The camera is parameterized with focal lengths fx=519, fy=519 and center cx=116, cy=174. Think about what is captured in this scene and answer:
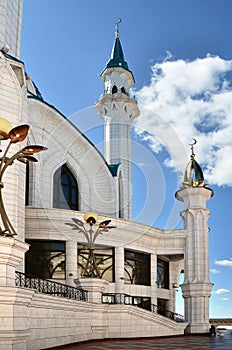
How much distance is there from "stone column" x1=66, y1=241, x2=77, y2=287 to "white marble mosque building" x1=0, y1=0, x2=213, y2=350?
0.04 m

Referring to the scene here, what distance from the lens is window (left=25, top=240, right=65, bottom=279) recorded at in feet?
75.1

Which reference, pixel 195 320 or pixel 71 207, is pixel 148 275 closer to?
pixel 195 320

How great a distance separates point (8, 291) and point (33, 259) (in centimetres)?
1264

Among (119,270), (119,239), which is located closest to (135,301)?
(119,270)

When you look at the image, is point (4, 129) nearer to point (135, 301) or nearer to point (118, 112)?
point (135, 301)

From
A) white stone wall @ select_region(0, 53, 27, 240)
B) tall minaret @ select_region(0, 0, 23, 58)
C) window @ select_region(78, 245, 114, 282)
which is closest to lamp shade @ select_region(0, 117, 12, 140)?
white stone wall @ select_region(0, 53, 27, 240)

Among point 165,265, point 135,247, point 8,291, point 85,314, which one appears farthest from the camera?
point 165,265

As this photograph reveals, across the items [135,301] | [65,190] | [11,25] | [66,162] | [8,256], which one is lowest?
[135,301]

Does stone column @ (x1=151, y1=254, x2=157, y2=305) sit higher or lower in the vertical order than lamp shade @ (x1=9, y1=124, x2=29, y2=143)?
lower

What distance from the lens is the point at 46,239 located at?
75.3ft

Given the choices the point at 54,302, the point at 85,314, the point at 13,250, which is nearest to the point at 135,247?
the point at 85,314

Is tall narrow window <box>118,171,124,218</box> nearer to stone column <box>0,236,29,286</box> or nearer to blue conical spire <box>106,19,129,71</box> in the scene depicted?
blue conical spire <box>106,19,129,71</box>

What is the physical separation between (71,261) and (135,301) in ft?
16.6

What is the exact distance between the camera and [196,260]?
26594 mm
